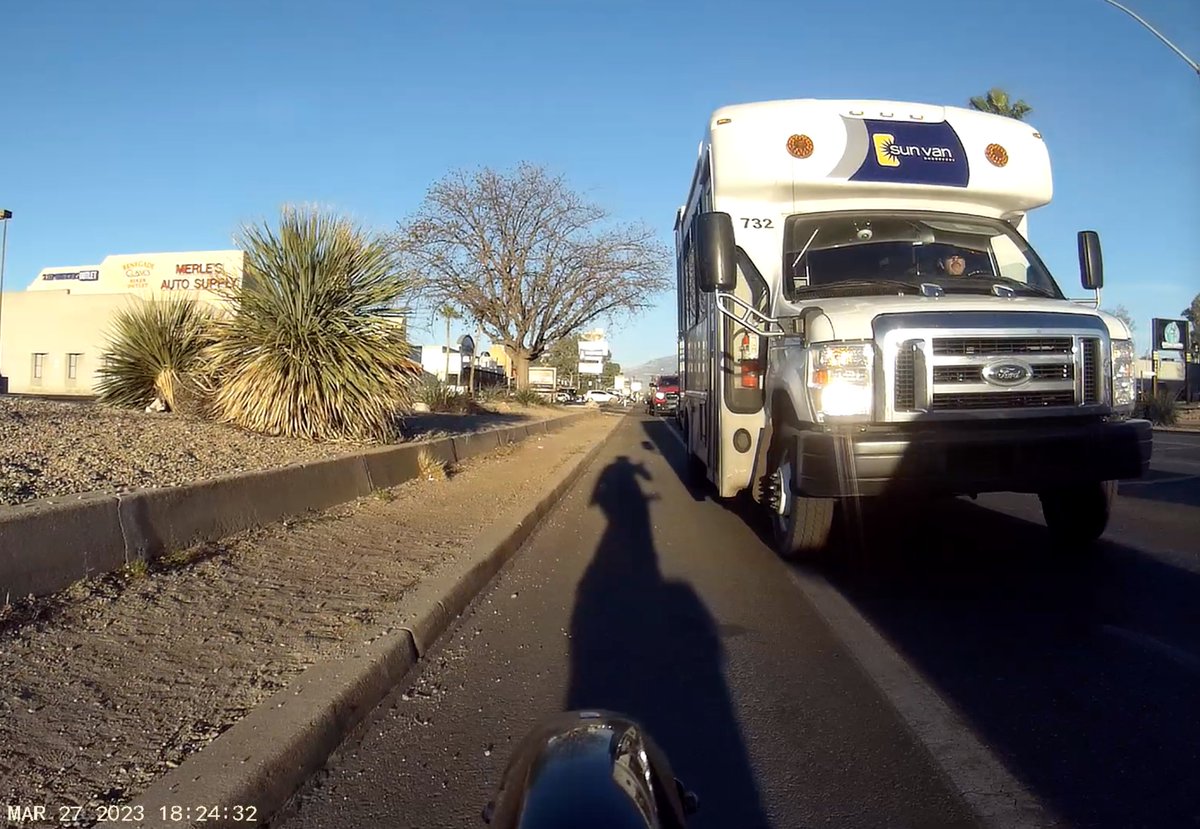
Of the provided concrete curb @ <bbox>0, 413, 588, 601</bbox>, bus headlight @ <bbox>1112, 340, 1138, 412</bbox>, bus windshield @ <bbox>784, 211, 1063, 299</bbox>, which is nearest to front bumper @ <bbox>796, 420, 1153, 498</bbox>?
bus headlight @ <bbox>1112, 340, 1138, 412</bbox>

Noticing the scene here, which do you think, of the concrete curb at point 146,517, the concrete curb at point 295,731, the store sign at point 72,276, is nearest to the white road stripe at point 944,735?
the concrete curb at point 295,731

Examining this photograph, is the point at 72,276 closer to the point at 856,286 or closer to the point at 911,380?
the point at 856,286

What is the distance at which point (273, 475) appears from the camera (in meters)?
7.65

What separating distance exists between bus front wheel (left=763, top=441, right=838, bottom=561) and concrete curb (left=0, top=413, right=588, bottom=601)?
13.4 feet

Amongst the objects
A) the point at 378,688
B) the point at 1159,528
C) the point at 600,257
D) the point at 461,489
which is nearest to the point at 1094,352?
the point at 1159,528

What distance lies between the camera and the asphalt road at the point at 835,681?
3.40 meters

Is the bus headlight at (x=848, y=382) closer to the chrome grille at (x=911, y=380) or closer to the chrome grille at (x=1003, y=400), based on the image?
the chrome grille at (x=911, y=380)

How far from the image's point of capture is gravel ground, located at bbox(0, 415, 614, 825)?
10.7 ft

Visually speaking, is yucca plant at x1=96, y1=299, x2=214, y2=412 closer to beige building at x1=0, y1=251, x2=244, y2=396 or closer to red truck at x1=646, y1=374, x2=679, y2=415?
red truck at x1=646, y1=374, x2=679, y2=415

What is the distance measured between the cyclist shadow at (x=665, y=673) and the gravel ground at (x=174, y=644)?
1.17 m

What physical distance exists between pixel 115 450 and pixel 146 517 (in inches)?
80.6

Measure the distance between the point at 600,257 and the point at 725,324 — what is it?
27950mm

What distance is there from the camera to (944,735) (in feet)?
12.8

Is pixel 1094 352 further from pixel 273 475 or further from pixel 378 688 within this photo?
pixel 273 475
